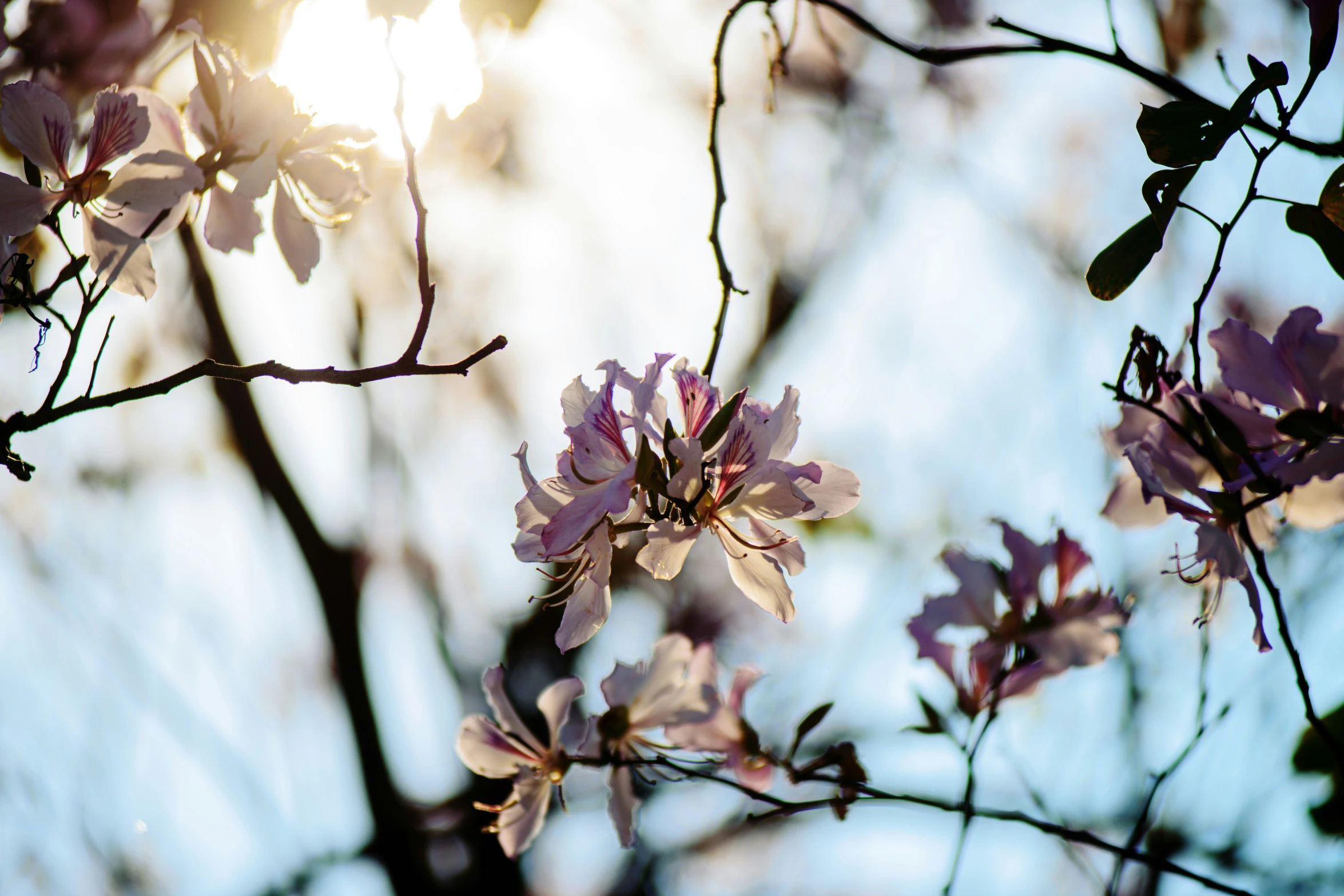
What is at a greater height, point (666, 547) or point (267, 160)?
point (267, 160)

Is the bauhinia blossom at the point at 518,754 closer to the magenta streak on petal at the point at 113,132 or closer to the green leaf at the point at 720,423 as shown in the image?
the green leaf at the point at 720,423

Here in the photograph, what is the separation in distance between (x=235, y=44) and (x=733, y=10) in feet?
2.77

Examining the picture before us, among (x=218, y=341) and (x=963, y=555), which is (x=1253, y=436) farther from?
(x=218, y=341)

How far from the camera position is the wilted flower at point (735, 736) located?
1.43m

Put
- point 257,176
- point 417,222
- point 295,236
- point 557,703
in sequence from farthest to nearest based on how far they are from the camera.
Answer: point 557,703
point 295,236
point 257,176
point 417,222

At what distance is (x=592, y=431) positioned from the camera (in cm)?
93

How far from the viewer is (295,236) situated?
125 cm

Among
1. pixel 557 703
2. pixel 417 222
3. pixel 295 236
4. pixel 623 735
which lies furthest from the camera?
pixel 557 703

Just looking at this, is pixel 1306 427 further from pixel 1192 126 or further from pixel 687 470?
pixel 687 470

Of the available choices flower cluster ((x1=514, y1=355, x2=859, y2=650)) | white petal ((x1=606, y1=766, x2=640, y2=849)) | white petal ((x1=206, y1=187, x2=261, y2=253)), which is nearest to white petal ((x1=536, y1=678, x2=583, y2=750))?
white petal ((x1=606, y1=766, x2=640, y2=849))

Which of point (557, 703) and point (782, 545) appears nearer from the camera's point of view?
point (782, 545)

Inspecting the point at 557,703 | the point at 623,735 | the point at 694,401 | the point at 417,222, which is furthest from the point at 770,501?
the point at 557,703

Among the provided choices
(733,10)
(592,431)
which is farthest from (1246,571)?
(733,10)

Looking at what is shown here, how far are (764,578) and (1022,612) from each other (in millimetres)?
492
